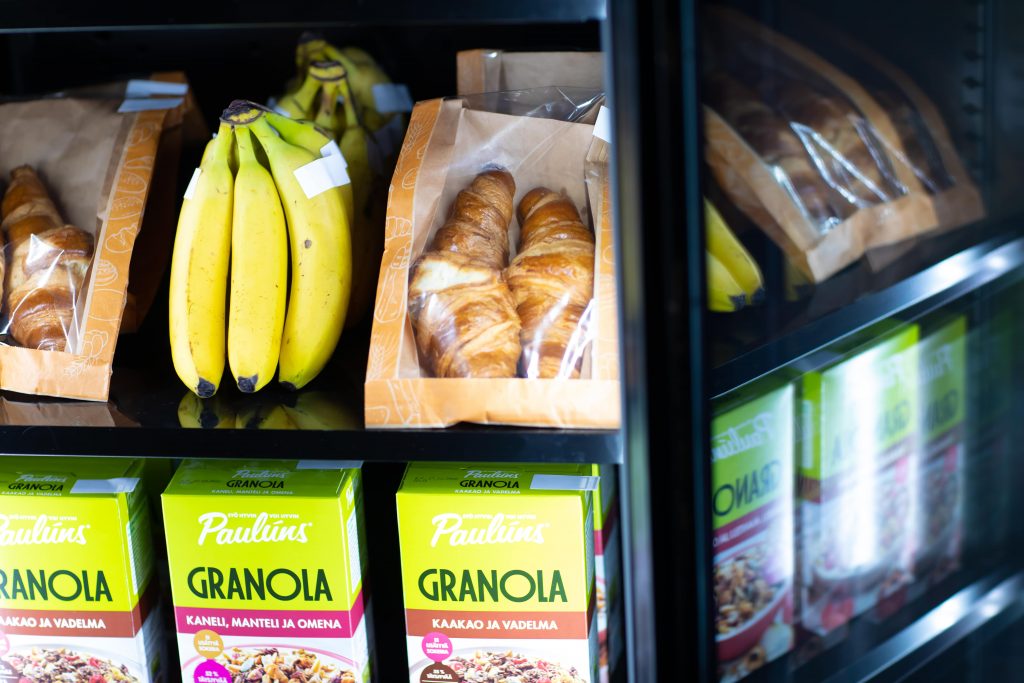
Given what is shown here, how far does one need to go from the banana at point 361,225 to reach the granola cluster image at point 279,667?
1.30 ft

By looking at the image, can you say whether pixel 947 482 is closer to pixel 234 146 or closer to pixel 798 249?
pixel 798 249

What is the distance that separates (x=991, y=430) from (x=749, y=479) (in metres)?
0.42

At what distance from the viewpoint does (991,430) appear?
1.34 m

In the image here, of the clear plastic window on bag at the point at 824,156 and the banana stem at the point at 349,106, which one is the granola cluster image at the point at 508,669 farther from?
the banana stem at the point at 349,106

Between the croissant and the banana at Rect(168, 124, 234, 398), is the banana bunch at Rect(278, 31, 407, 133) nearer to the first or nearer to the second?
the banana at Rect(168, 124, 234, 398)

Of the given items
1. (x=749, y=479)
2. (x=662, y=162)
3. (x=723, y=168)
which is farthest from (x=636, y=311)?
→ (x=749, y=479)

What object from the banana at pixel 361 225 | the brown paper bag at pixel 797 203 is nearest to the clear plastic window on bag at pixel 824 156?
the brown paper bag at pixel 797 203

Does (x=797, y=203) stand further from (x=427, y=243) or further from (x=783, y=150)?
(x=427, y=243)

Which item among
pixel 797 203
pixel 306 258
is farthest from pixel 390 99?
pixel 797 203

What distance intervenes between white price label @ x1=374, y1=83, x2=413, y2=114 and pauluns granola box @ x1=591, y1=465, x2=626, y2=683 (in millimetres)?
554

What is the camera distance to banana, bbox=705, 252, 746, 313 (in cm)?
105

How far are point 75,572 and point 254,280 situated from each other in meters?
0.41

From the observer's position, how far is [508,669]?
3.61ft

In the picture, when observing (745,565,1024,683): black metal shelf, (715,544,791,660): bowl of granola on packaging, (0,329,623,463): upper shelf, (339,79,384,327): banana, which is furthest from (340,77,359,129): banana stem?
(745,565,1024,683): black metal shelf
